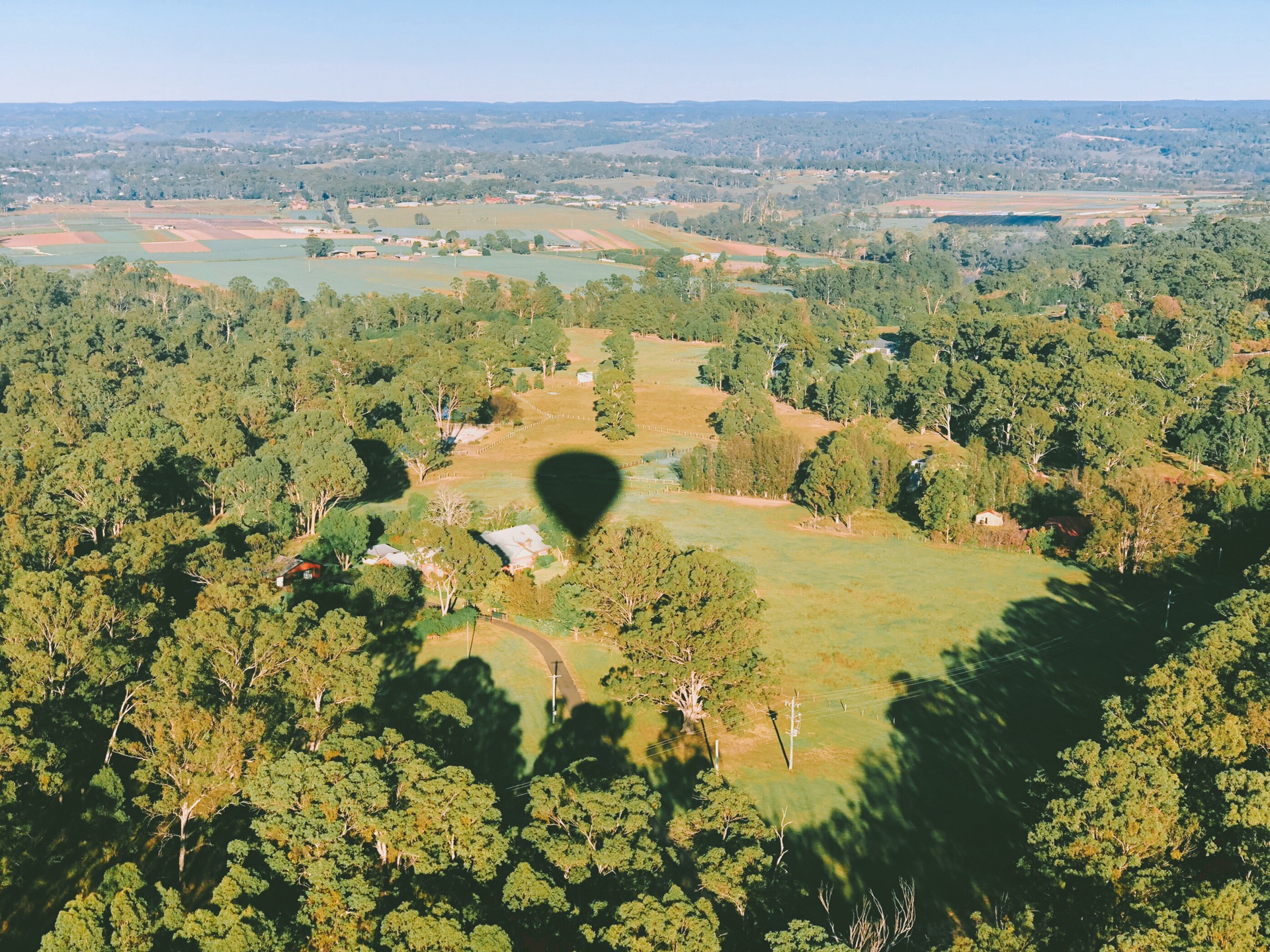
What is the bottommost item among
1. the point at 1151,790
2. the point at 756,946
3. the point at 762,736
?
the point at 762,736

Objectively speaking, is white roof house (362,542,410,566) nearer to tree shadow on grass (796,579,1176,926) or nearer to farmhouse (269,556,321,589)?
farmhouse (269,556,321,589)

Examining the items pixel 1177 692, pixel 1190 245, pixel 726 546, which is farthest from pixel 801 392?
pixel 1190 245

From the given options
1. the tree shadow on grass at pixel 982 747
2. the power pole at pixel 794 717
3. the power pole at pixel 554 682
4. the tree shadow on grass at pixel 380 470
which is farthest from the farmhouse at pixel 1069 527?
the tree shadow on grass at pixel 380 470

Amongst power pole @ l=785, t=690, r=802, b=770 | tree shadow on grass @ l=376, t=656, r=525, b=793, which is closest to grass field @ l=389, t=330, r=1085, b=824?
power pole @ l=785, t=690, r=802, b=770

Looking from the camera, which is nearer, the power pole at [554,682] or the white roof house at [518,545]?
the power pole at [554,682]

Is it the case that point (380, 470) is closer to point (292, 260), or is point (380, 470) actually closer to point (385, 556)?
point (385, 556)

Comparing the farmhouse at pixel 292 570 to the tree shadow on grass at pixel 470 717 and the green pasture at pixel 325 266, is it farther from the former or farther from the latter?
the green pasture at pixel 325 266

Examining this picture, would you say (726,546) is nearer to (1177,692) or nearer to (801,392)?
(1177,692)
